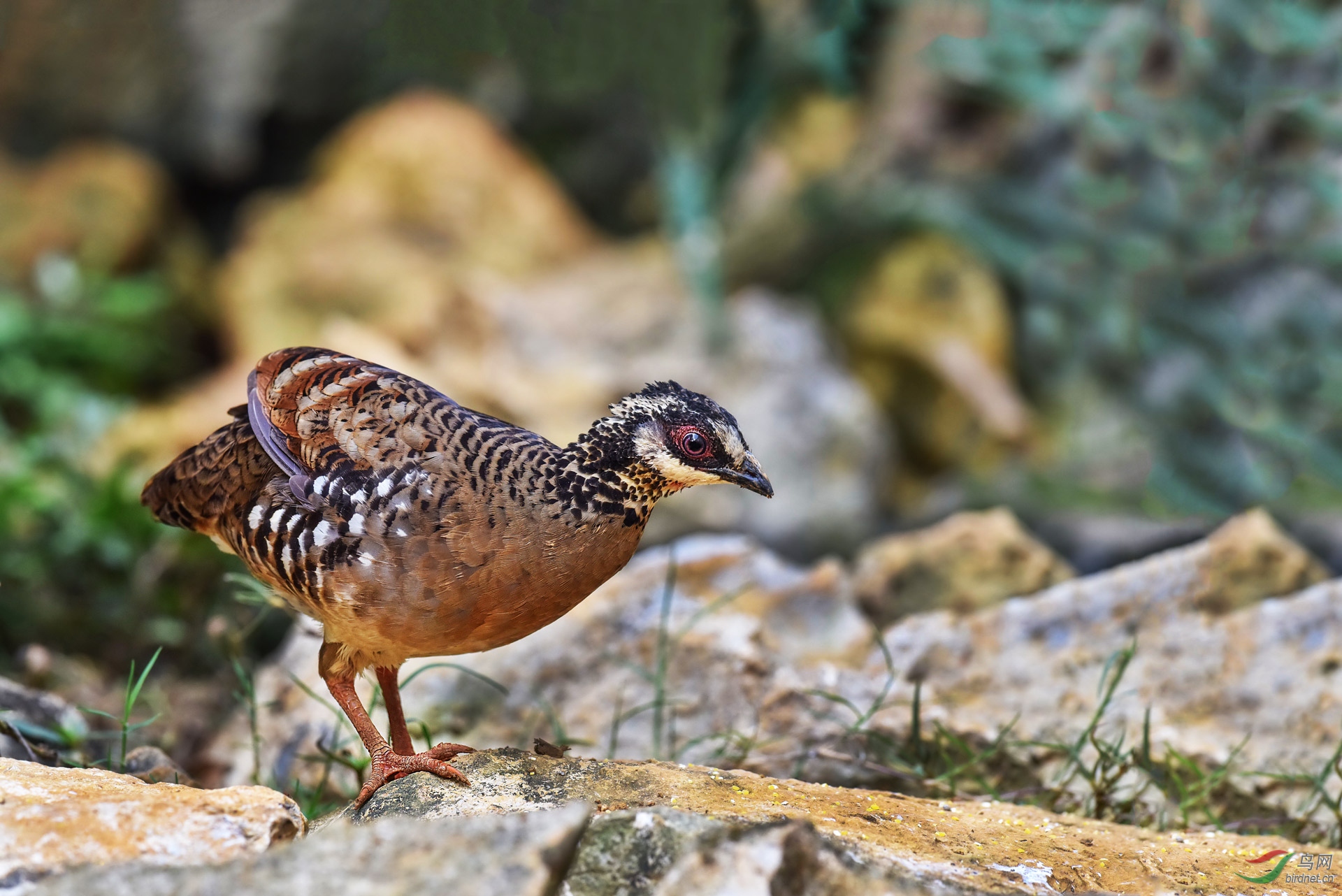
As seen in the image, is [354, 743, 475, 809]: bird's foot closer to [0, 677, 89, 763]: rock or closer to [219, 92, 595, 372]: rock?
[0, 677, 89, 763]: rock

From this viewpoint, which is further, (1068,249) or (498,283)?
(498,283)

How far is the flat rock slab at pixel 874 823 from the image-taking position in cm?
270

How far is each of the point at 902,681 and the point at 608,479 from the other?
200 cm

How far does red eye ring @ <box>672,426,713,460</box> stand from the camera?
3225 mm

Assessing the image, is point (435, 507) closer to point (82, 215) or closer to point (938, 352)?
point (938, 352)

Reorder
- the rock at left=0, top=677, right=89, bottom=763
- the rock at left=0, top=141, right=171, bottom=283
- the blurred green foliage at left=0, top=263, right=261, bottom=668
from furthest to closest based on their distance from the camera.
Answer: the rock at left=0, top=141, right=171, bottom=283 → the blurred green foliage at left=0, top=263, right=261, bottom=668 → the rock at left=0, top=677, right=89, bottom=763

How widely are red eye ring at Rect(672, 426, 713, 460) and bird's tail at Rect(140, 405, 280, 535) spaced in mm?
1175

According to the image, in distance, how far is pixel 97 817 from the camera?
256 centimetres

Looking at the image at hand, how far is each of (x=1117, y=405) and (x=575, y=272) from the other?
4.23 m

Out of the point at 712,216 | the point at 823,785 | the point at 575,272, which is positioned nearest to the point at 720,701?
the point at 823,785

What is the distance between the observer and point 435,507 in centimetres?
319

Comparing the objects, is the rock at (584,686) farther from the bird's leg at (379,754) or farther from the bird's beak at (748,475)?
the bird's beak at (748,475)

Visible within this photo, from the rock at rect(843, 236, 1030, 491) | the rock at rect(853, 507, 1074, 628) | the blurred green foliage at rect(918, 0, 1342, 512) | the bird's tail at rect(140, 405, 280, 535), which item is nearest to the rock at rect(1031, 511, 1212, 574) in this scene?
the rock at rect(853, 507, 1074, 628)

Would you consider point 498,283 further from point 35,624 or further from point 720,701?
point 720,701
